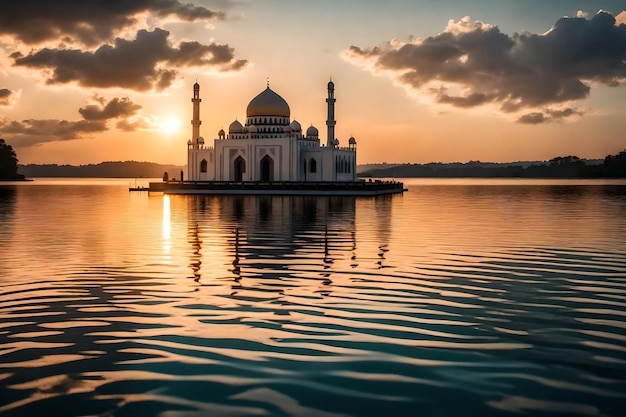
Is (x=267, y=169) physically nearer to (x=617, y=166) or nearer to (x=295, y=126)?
(x=295, y=126)

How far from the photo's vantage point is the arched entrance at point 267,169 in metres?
87.3

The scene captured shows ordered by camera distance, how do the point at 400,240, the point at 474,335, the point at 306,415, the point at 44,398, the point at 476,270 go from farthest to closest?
the point at 400,240 → the point at 476,270 → the point at 474,335 → the point at 44,398 → the point at 306,415

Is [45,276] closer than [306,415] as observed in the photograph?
No

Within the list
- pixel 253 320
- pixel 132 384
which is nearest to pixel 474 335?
pixel 253 320

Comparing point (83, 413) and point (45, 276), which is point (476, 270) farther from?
point (83, 413)

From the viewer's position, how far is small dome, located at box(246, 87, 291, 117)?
8894cm

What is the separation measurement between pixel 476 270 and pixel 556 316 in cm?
579

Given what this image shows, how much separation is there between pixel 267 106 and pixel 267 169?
796 centimetres

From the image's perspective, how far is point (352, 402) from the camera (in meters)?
7.75

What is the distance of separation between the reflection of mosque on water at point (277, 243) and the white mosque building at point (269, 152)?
1748 inches

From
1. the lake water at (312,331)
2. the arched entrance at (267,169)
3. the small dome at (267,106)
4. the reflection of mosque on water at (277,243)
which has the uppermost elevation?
the small dome at (267,106)

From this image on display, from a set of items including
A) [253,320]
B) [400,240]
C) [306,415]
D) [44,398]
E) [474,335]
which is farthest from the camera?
[400,240]

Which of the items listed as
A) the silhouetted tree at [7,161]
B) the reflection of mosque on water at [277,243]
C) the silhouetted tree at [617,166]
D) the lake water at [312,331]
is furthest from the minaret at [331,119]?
the silhouetted tree at [617,166]

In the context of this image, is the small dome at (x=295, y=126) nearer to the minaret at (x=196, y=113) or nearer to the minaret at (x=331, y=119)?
the minaret at (x=331, y=119)
